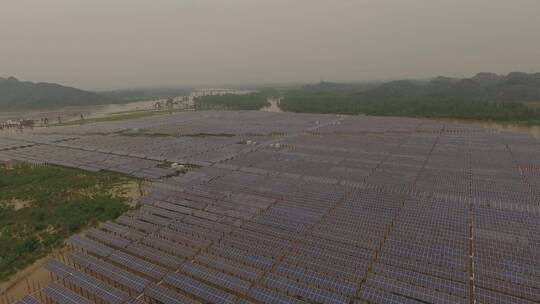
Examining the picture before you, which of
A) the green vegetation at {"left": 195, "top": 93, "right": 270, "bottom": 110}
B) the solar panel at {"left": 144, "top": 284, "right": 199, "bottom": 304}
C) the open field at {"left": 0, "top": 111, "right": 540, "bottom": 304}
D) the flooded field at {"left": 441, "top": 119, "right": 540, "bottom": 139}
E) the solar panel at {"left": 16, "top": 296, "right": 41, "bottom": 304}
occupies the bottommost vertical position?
the solar panel at {"left": 16, "top": 296, "right": 41, "bottom": 304}

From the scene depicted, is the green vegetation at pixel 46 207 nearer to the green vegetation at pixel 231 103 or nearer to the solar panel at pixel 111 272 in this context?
the solar panel at pixel 111 272

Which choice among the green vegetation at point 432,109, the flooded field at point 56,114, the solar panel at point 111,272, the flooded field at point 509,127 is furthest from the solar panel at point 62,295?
the flooded field at point 56,114

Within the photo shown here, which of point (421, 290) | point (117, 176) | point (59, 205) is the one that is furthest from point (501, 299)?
point (117, 176)

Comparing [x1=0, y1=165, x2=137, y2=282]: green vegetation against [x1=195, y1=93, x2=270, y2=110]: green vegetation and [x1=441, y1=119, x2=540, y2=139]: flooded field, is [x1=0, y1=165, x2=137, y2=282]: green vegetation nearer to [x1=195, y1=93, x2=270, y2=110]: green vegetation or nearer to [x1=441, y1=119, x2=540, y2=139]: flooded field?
[x1=441, y1=119, x2=540, y2=139]: flooded field

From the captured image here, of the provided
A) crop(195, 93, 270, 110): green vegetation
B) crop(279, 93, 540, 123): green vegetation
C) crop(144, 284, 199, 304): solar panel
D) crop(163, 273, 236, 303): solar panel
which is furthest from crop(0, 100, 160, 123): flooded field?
crop(144, 284, 199, 304): solar panel

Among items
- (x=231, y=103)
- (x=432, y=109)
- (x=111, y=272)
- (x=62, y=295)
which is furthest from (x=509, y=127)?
(x=231, y=103)

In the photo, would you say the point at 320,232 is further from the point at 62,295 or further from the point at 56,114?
the point at 56,114

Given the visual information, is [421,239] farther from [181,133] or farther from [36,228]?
[181,133]
